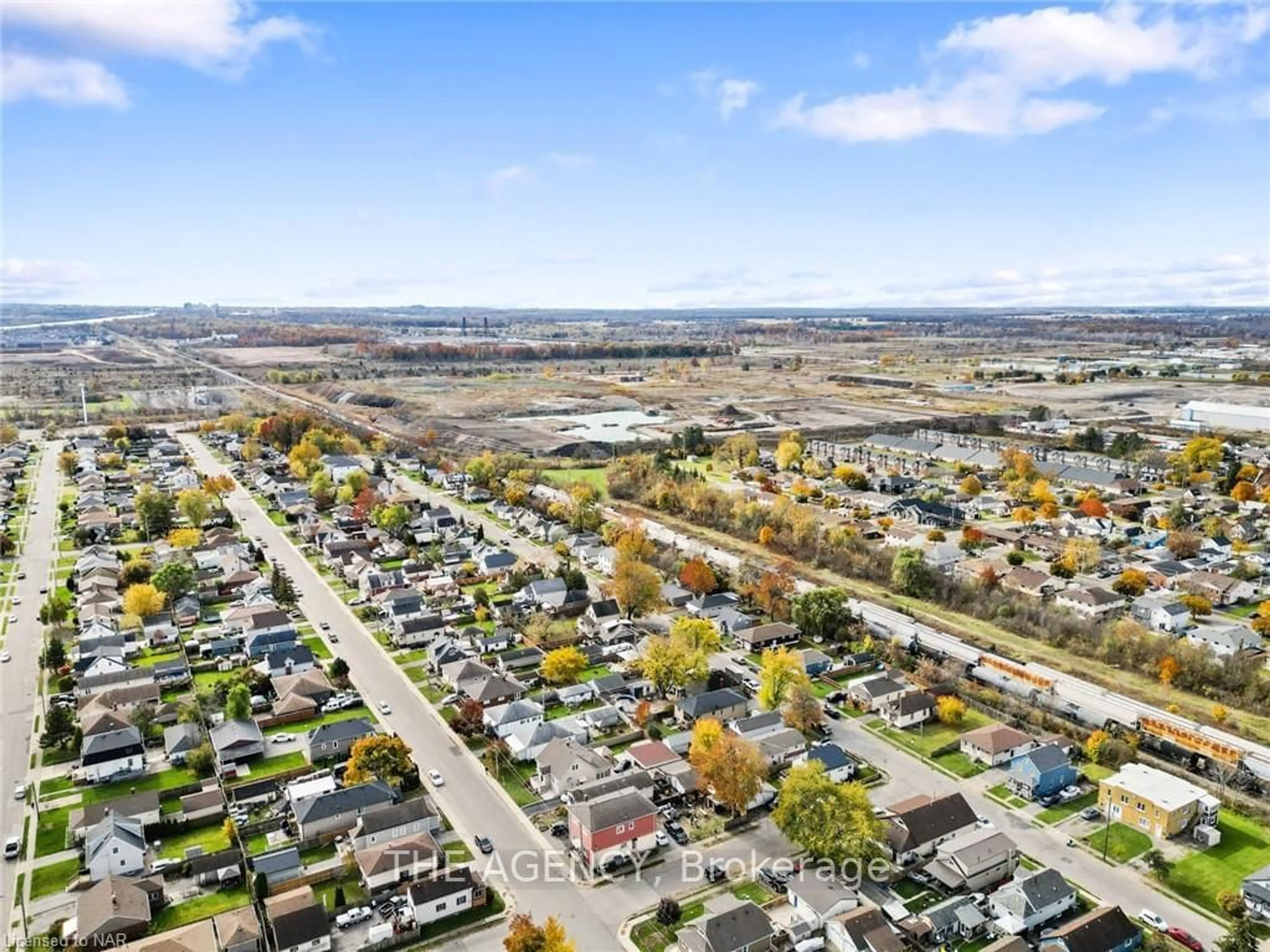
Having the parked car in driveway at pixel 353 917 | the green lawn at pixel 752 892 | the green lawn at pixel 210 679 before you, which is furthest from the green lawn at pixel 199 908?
the green lawn at pixel 210 679

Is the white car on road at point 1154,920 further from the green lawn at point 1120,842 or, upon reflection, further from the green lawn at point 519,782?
the green lawn at point 519,782

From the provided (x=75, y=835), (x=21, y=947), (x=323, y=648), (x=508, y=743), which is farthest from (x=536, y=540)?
(x=21, y=947)

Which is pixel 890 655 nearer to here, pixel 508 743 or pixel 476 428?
pixel 508 743

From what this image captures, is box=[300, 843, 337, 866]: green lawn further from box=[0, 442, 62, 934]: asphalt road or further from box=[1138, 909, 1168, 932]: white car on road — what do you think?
box=[1138, 909, 1168, 932]: white car on road

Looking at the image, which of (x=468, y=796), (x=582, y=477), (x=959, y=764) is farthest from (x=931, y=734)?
(x=582, y=477)

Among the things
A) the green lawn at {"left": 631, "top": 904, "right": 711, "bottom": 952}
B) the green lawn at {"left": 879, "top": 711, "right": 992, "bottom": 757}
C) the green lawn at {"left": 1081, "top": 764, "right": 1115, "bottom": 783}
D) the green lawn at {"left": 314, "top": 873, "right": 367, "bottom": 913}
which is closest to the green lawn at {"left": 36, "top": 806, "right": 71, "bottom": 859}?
the green lawn at {"left": 314, "top": 873, "right": 367, "bottom": 913}

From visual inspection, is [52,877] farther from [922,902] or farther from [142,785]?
[922,902]
